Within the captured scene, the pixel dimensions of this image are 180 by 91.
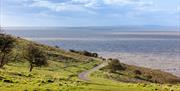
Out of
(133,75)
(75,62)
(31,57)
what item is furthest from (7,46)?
(75,62)

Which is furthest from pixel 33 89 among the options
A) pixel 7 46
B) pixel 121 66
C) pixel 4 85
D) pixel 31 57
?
pixel 121 66

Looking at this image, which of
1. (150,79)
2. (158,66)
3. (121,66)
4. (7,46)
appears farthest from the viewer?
(158,66)

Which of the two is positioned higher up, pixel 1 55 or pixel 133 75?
pixel 1 55

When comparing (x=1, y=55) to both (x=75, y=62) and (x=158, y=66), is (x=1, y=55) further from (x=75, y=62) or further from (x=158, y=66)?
(x=158, y=66)

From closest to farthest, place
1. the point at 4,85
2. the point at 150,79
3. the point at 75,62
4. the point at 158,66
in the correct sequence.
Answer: the point at 4,85 → the point at 150,79 → the point at 75,62 → the point at 158,66

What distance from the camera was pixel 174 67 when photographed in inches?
4995

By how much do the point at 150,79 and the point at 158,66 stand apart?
2918cm

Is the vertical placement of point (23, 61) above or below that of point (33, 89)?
below

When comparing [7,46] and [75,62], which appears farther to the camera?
[75,62]

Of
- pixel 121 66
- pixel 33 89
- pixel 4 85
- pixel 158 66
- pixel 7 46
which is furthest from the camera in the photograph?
pixel 158 66

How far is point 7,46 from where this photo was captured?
251ft

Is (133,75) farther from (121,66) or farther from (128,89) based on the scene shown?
(128,89)

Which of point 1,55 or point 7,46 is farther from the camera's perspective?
point 1,55

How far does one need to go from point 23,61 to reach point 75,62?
22.6 m
